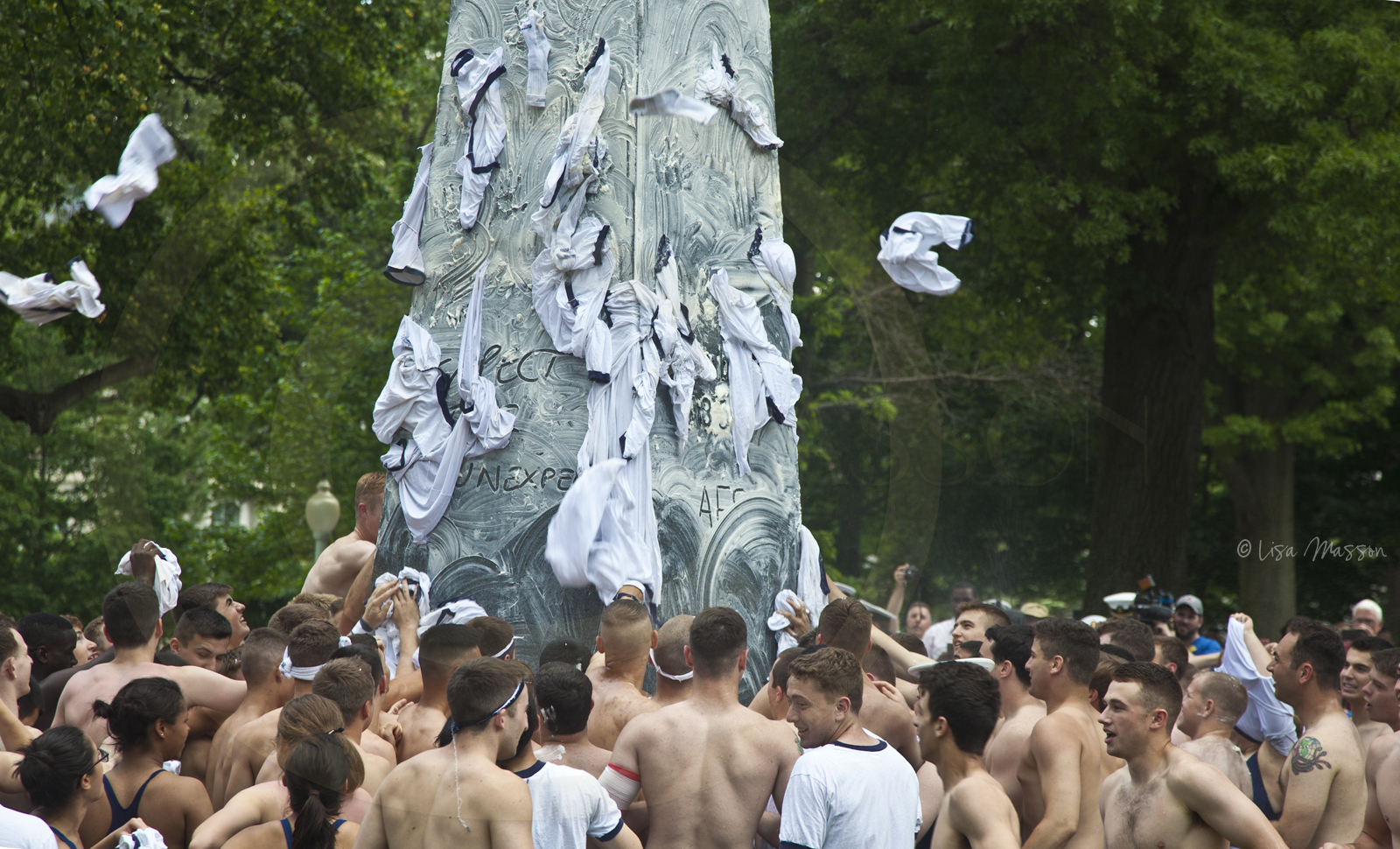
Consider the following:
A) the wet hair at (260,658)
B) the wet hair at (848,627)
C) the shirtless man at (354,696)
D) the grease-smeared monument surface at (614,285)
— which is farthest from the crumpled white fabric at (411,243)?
the shirtless man at (354,696)

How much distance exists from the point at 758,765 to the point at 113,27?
11630mm

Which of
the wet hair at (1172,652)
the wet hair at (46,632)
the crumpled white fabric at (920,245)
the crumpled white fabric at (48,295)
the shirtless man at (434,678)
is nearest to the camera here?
the shirtless man at (434,678)

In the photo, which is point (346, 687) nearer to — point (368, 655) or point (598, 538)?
point (368, 655)

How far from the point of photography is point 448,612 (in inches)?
328

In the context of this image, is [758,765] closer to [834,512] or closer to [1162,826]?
[1162,826]

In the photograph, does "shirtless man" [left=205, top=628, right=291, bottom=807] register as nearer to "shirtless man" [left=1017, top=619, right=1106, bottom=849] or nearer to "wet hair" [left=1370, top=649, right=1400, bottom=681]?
"shirtless man" [left=1017, top=619, right=1106, bottom=849]

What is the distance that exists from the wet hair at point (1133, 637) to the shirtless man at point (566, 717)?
9.79 feet

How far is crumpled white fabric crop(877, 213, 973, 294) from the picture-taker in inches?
328

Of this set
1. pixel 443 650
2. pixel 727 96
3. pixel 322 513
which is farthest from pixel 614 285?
pixel 322 513

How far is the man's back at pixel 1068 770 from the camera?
16.8ft

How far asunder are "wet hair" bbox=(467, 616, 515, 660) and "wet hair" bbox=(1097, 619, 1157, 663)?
3023mm

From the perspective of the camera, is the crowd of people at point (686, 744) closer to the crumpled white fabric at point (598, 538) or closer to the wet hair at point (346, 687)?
the wet hair at point (346, 687)

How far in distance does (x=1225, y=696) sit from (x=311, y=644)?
3.75m

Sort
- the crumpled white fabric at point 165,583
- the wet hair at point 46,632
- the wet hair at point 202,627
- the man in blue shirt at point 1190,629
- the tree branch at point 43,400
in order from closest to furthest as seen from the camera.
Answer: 1. the wet hair at point 202,627
2. the wet hair at point 46,632
3. the crumpled white fabric at point 165,583
4. the man in blue shirt at point 1190,629
5. the tree branch at point 43,400
